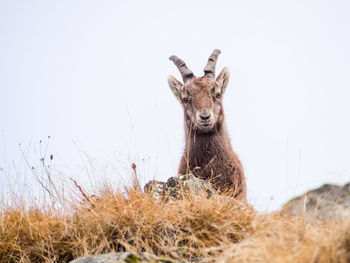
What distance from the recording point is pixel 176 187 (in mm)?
6098

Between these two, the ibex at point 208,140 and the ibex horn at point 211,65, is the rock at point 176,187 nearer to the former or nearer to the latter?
the ibex at point 208,140

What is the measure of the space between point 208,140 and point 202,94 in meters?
0.84

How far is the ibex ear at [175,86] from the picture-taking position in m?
8.41

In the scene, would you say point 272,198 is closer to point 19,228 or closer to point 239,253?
point 239,253

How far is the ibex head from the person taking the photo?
24.2 feet

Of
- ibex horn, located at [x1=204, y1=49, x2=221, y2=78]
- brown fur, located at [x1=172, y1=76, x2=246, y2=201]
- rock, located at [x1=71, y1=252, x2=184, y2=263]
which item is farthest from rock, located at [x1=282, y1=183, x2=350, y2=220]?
ibex horn, located at [x1=204, y1=49, x2=221, y2=78]

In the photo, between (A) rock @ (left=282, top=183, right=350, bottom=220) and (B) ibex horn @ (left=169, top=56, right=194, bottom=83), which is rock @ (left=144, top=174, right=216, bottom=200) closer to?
(A) rock @ (left=282, top=183, right=350, bottom=220)

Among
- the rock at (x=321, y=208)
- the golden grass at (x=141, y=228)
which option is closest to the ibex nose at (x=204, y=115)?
the rock at (x=321, y=208)

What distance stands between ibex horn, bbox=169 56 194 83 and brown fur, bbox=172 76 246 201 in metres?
0.43

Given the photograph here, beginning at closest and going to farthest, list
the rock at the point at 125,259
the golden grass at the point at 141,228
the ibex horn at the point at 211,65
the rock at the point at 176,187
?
1. the rock at the point at 125,259
2. the golden grass at the point at 141,228
3. the rock at the point at 176,187
4. the ibex horn at the point at 211,65

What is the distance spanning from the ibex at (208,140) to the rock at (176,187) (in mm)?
824

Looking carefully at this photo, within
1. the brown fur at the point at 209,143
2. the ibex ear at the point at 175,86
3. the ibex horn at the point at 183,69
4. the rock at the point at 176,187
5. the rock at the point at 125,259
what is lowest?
the rock at the point at 125,259

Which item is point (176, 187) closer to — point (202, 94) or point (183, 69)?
point (202, 94)

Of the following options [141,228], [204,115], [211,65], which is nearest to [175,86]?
[211,65]
